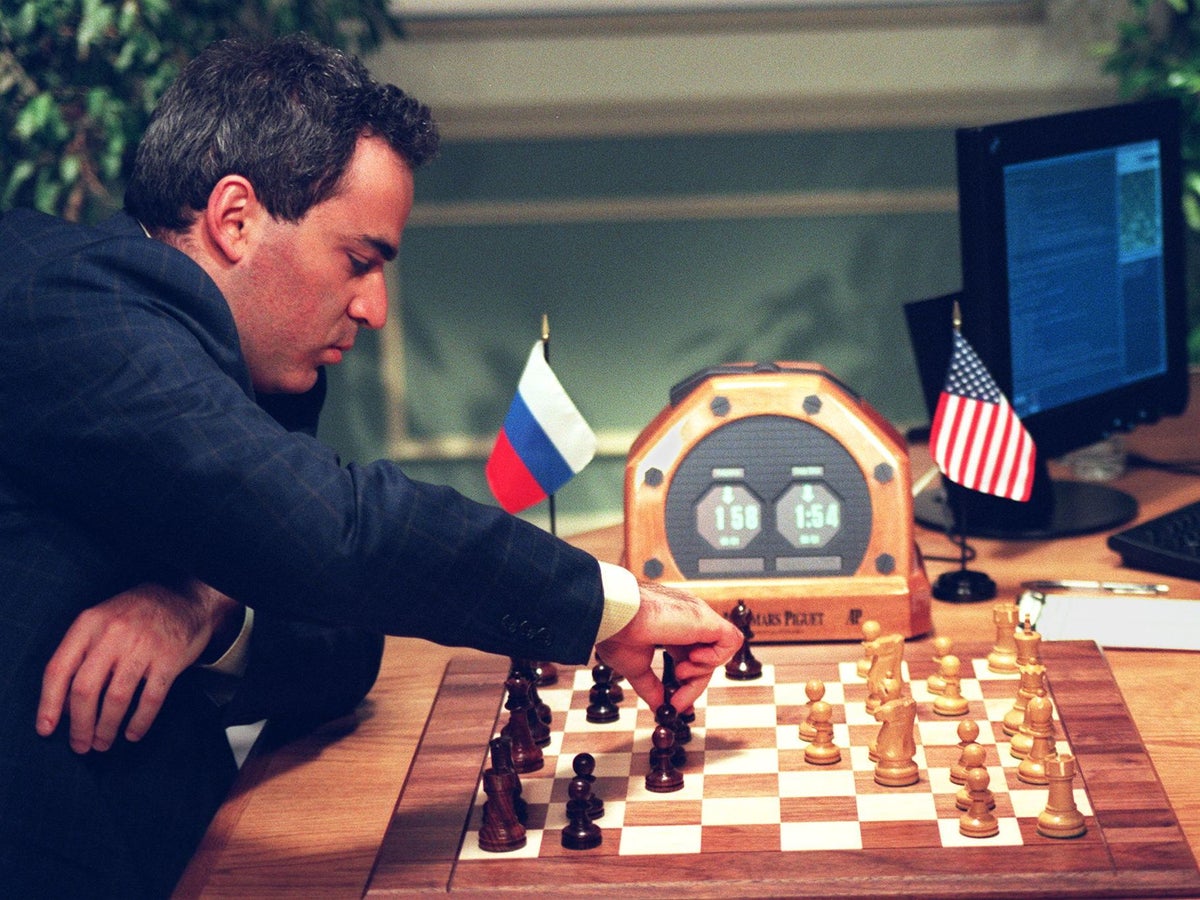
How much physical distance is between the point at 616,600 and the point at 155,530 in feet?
1.36

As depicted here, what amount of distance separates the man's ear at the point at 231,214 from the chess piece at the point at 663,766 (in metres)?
0.62

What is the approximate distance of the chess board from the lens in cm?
121

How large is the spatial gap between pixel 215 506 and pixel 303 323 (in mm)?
363

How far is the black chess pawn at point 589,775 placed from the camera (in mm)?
1322

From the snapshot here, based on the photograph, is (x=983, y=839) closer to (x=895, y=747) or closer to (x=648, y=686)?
(x=895, y=747)

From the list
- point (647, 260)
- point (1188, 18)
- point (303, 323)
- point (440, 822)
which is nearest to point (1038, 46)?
point (1188, 18)

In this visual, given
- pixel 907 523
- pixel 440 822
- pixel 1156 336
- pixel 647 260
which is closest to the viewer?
pixel 440 822

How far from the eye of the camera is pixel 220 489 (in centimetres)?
125

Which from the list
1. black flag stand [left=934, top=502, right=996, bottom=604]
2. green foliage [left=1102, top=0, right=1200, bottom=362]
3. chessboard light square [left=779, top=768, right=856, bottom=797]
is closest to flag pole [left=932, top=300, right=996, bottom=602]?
black flag stand [left=934, top=502, right=996, bottom=604]

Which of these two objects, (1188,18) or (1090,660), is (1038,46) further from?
(1090,660)

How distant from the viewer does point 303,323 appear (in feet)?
5.16

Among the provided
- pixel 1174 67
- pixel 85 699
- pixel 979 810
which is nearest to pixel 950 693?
pixel 979 810

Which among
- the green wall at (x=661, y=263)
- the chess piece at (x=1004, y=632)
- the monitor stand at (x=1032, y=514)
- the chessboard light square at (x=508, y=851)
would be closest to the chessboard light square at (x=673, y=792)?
the chessboard light square at (x=508, y=851)

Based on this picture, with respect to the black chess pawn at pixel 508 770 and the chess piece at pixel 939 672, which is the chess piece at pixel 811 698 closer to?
the chess piece at pixel 939 672
